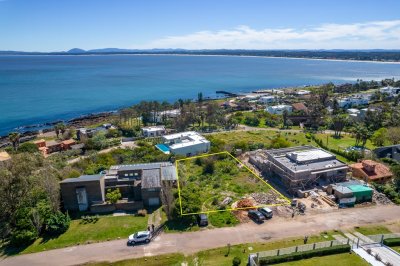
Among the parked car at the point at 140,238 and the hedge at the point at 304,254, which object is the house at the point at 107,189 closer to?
the parked car at the point at 140,238

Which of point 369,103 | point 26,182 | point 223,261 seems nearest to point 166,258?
point 223,261

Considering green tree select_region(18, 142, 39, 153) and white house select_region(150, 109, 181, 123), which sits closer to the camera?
green tree select_region(18, 142, 39, 153)

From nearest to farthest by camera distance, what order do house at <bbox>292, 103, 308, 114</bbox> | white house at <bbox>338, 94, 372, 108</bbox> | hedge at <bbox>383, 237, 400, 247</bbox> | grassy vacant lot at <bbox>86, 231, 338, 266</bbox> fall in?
grassy vacant lot at <bbox>86, 231, 338, 266</bbox>, hedge at <bbox>383, 237, 400, 247</bbox>, house at <bbox>292, 103, 308, 114</bbox>, white house at <bbox>338, 94, 372, 108</bbox>

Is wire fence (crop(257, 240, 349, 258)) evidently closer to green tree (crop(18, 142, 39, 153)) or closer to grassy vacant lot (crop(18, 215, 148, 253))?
grassy vacant lot (crop(18, 215, 148, 253))

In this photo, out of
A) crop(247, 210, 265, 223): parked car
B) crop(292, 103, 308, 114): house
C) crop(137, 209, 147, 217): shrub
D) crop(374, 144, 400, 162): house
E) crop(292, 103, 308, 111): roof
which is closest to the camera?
crop(247, 210, 265, 223): parked car

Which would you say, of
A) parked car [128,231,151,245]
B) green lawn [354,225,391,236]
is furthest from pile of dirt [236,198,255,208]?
parked car [128,231,151,245]

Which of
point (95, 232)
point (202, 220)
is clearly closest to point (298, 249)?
point (202, 220)

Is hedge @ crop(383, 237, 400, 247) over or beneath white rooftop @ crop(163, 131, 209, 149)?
beneath

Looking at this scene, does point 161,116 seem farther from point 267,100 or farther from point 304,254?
point 304,254
